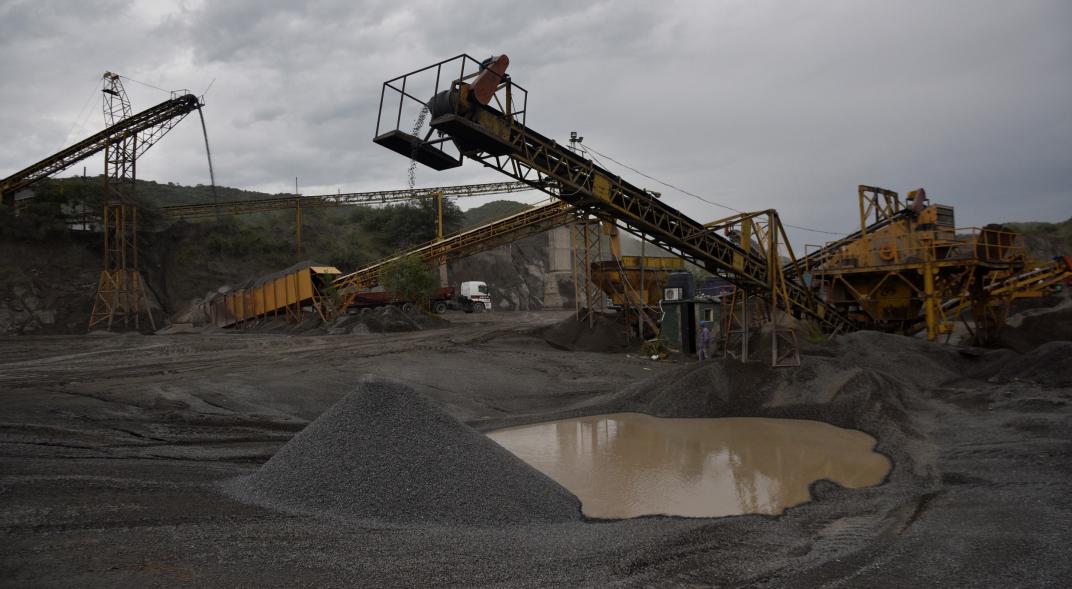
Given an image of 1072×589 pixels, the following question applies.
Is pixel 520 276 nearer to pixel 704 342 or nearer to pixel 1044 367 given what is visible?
pixel 704 342

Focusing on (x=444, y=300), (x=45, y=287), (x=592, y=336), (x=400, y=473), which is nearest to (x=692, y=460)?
(x=400, y=473)

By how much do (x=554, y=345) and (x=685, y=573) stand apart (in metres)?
16.6

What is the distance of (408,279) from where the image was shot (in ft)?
97.9

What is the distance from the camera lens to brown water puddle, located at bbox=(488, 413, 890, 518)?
6.17 m

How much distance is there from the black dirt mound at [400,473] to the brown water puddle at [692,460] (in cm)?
76

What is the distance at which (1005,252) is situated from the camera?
17.5 metres

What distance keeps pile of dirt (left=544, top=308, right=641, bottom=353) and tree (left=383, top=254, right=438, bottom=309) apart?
1007cm

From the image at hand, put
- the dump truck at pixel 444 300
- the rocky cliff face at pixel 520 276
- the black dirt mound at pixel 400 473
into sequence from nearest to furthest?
the black dirt mound at pixel 400 473 → the dump truck at pixel 444 300 → the rocky cliff face at pixel 520 276

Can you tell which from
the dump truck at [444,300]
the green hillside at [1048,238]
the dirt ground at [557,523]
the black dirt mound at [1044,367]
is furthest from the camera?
the green hillside at [1048,238]

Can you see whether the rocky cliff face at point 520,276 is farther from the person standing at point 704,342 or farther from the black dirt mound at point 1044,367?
the black dirt mound at point 1044,367

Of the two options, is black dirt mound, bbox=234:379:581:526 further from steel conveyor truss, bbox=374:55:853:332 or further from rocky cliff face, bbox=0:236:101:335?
rocky cliff face, bbox=0:236:101:335

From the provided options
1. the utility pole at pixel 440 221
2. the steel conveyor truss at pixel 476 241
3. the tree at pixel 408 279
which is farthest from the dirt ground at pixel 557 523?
the utility pole at pixel 440 221

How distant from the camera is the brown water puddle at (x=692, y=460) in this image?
6.17m

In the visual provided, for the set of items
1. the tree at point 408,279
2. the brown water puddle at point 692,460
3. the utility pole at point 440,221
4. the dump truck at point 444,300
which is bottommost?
the brown water puddle at point 692,460
